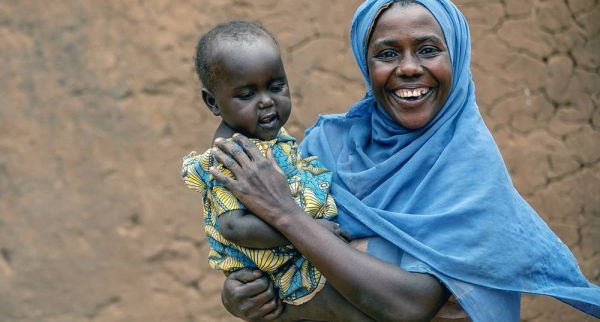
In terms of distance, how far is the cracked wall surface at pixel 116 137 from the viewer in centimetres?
439

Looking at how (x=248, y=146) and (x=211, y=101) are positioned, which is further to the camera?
(x=211, y=101)

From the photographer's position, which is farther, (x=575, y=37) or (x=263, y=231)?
(x=575, y=37)

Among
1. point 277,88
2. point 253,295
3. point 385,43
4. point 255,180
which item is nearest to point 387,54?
point 385,43

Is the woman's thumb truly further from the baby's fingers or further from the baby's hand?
the baby's hand

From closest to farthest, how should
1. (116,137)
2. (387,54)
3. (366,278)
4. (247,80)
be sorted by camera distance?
(366,278) < (247,80) < (387,54) < (116,137)

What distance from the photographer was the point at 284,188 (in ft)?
7.50

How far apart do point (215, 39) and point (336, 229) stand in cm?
64

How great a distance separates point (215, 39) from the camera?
7.85 feet

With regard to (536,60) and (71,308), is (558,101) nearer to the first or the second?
(536,60)

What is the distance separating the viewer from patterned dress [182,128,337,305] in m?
2.32

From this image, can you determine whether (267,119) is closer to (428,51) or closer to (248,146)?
(248,146)

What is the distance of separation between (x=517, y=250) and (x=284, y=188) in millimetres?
651

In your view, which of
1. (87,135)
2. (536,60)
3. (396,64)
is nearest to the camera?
(396,64)

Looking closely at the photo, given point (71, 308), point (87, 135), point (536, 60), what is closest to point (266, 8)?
point (87, 135)
